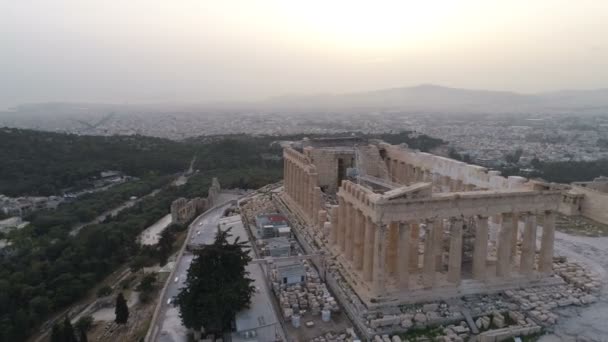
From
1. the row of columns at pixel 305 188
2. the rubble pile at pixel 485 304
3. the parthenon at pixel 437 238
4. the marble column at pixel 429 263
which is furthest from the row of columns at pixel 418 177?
the marble column at pixel 429 263

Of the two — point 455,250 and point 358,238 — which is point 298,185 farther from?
point 455,250

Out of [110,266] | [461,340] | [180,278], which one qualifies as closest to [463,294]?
[461,340]

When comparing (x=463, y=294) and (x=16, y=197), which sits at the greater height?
(x=463, y=294)

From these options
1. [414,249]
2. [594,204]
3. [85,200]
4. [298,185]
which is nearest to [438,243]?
[414,249]

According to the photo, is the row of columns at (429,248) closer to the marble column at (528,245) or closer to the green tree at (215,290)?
the marble column at (528,245)

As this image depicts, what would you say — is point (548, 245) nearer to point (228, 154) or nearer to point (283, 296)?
point (283, 296)
